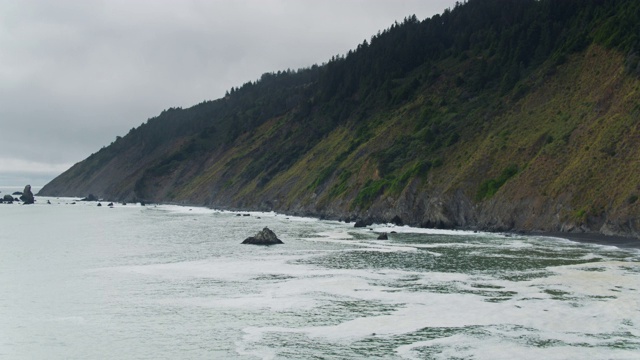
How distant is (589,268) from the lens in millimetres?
55031

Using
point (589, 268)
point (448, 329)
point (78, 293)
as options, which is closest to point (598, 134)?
point (589, 268)

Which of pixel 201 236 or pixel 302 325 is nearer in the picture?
pixel 302 325

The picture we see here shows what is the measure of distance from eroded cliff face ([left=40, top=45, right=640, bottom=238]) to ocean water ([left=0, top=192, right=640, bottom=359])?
12613 millimetres

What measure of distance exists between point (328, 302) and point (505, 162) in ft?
242

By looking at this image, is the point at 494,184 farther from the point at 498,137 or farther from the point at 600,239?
the point at 600,239

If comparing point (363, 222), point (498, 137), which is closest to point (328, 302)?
point (363, 222)

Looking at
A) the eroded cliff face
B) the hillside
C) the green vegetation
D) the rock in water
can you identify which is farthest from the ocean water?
the green vegetation

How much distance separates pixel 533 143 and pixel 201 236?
59104mm

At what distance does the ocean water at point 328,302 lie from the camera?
32219mm

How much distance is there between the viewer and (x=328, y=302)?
43.5 metres

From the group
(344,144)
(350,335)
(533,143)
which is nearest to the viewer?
(350,335)

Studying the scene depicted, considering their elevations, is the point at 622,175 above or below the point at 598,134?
below

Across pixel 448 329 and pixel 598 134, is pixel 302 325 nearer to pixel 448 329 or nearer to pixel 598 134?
pixel 448 329

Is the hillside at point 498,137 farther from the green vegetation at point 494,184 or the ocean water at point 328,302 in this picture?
the ocean water at point 328,302
